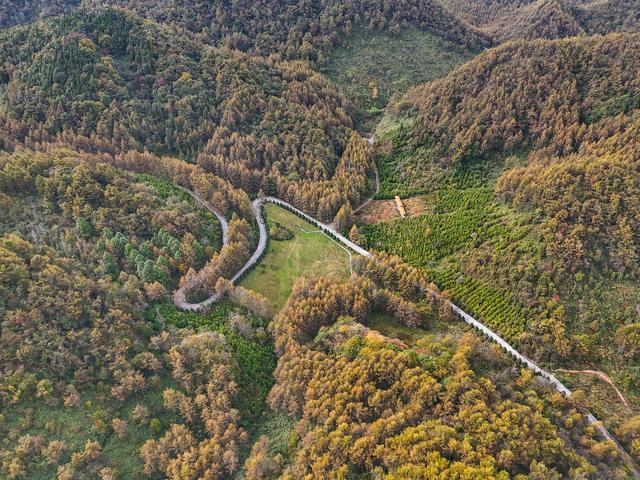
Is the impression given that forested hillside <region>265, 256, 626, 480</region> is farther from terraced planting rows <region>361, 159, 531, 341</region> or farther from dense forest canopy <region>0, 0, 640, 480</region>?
terraced planting rows <region>361, 159, 531, 341</region>

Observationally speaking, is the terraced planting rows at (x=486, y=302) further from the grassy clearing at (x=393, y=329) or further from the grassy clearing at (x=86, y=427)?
the grassy clearing at (x=86, y=427)

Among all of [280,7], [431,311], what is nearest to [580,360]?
[431,311]

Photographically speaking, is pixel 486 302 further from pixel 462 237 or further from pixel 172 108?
pixel 172 108

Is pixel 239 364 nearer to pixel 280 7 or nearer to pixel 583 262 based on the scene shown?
pixel 583 262

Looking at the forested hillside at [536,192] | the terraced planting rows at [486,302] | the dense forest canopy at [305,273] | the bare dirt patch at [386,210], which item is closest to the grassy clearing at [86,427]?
the dense forest canopy at [305,273]

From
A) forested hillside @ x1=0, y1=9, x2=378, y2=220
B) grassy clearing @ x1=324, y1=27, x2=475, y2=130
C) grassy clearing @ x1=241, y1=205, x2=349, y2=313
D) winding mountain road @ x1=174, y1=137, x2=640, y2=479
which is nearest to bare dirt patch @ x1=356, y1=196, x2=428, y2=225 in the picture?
winding mountain road @ x1=174, y1=137, x2=640, y2=479

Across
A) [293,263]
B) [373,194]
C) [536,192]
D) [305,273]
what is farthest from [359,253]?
[536,192]
